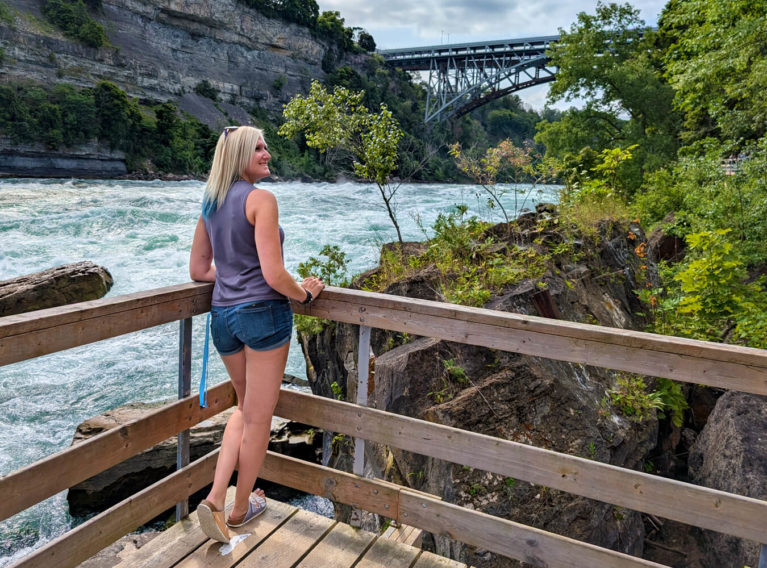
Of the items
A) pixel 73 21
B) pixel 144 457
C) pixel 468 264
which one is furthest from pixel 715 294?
pixel 73 21

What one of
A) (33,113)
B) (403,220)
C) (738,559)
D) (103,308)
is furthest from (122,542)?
(33,113)

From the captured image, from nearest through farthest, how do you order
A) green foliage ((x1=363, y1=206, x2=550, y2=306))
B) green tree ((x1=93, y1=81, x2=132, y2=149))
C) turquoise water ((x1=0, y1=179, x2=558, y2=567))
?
green foliage ((x1=363, y1=206, x2=550, y2=306))
turquoise water ((x1=0, y1=179, x2=558, y2=567))
green tree ((x1=93, y1=81, x2=132, y2=149))

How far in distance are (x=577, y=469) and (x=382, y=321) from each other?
34.9 inches

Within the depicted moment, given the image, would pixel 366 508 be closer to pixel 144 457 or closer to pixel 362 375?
pixel 362 375

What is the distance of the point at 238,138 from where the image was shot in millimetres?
2117

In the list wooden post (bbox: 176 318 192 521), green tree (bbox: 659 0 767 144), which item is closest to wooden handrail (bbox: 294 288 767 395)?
wooden post (bbox: 176 318 192 521)

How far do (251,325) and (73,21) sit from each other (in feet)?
176

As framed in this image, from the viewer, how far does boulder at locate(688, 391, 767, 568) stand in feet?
10.6

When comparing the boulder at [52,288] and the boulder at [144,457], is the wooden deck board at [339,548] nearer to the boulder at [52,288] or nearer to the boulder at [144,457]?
the boulder at [144,457]

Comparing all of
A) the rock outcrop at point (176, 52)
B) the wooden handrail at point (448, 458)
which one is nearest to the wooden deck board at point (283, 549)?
the wooden handrail at point (448, 458)

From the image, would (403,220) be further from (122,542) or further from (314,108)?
(122,542)

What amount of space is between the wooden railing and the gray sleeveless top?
27 cm

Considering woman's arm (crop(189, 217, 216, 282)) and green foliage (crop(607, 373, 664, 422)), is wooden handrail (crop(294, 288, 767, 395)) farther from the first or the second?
green foliage (crop(607, 373, 664, 422))

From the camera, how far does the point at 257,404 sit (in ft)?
7.14
